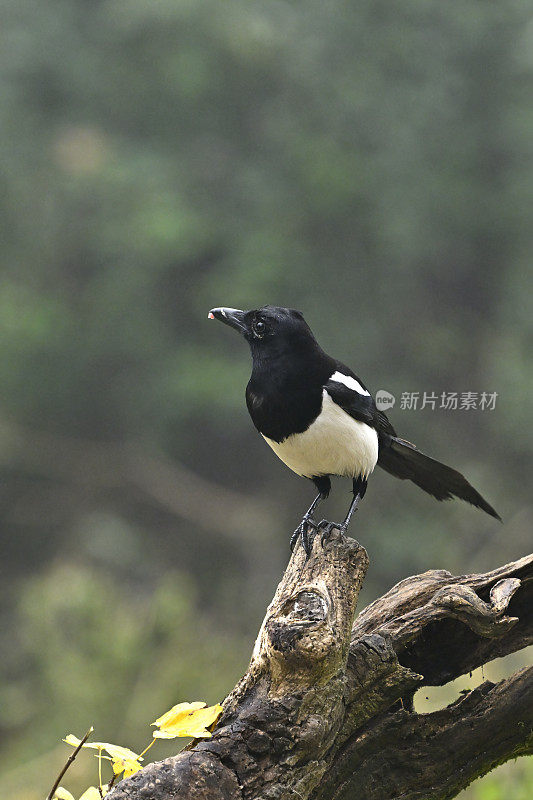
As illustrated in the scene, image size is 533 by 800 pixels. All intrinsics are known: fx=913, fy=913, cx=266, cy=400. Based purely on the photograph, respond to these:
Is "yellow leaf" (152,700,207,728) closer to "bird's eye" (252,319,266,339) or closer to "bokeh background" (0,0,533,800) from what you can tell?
"bird's eye" (252,319,266,339)

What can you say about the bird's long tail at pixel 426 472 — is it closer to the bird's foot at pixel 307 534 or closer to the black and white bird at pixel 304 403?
the black and white bird at pixel 304 403

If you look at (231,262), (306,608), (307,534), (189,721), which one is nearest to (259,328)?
(307,534)

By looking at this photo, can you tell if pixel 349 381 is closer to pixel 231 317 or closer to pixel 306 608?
pixel 231 317

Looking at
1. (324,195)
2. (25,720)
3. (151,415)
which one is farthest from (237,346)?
(25,720)

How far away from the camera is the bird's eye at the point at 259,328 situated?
1269 mm

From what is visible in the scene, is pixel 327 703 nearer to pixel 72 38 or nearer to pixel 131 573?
pixel 131 573

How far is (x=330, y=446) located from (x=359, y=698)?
1.13 ft

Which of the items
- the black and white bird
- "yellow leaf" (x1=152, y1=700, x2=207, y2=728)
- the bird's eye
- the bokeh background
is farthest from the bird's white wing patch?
the bokeh background

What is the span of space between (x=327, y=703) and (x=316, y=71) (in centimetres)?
395

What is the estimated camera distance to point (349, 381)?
4.29 feet

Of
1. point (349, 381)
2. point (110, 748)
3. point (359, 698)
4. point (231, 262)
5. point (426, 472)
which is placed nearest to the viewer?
point (110, 748)

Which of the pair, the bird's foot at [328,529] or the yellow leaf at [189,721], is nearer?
→ the yellow leaf at [189,721]

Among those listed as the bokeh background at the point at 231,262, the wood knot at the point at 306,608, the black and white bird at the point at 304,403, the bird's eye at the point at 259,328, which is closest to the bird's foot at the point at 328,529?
the black and white bird at the point at 304,403

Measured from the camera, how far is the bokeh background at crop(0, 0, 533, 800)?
4.29 meters
